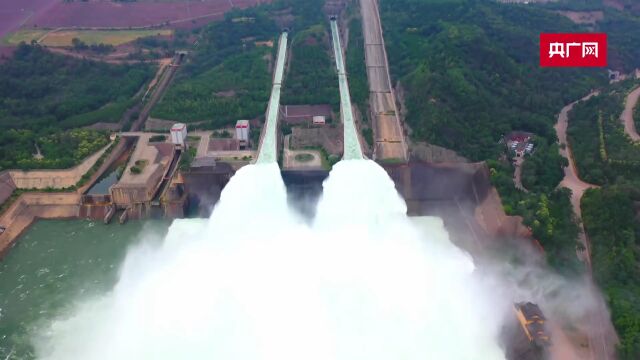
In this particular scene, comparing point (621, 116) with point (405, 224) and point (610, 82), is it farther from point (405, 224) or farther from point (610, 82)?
point (405, 224)

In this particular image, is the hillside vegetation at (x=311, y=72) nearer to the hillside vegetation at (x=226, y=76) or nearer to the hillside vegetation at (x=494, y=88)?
the hillside vegetation at (x=226, y=76)

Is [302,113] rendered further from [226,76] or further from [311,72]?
[226,76]

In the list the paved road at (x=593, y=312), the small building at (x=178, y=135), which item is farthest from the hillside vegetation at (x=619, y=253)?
the small building at (x=178, y=135)

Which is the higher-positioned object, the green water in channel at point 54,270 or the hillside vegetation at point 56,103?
the hillside vegetation at point 56,103

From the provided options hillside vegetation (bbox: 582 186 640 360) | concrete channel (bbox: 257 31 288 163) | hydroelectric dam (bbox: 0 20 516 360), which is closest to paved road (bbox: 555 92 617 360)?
hillside vegetation (bbox: 582 186 640 360)

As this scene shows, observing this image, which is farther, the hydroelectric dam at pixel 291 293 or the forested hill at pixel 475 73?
the forested hill at pixel 475 73

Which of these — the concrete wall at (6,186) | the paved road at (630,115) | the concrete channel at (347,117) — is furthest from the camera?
the concrete channel at (347,117)

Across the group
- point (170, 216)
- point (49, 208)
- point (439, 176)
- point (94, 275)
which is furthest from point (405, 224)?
point (49, 208)

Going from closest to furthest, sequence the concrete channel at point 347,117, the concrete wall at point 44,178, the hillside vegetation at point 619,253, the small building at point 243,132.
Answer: the hillside vegetation at point 619,253 < the concrete wall at point 44,178 < the concrete channel at point 347,117 < the small building at point 243,132
